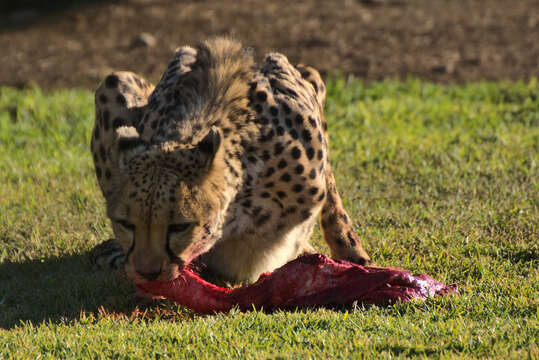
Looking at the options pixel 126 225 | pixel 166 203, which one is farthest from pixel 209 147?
pixel 126 225

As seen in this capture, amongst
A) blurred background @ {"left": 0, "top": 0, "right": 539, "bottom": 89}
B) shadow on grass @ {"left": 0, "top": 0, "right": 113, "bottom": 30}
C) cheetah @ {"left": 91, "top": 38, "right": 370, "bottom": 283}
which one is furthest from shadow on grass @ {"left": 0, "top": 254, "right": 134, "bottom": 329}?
shadow on grass @ {"left": 0, "top": 0, "right": 113, "bottom": 30}

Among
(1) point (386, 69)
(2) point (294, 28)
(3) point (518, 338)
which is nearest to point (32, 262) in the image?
(3) point (518, 338)

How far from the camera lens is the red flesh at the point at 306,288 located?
12.6 feet

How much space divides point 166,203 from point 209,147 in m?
0.35

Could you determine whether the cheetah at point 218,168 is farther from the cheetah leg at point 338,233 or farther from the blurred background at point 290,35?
the blurred background at point 290,35

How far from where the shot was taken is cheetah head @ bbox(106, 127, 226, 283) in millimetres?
3406

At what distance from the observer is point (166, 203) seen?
3.40 metres

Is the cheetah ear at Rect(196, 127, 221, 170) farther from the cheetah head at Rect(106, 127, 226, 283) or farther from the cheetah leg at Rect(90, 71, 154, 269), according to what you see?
the cheetah leg at Rect(90, 71, 154, 269)

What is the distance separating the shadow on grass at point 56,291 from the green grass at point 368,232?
12 mm

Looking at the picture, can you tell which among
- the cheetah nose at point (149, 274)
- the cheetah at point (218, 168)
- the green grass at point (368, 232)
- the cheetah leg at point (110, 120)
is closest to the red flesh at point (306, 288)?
the green grass at point (368, 232)

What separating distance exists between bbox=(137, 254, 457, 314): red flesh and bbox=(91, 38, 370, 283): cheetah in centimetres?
23

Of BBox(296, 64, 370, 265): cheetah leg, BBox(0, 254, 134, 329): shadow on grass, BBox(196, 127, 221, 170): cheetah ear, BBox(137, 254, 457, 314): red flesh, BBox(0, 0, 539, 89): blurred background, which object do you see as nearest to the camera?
BBox(196, 127, 221, 170): cheetah ear

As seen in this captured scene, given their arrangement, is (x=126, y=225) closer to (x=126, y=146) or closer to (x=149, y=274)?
(x=149, y=274)

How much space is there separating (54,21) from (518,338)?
386 inches
